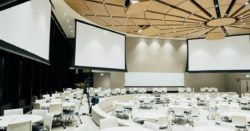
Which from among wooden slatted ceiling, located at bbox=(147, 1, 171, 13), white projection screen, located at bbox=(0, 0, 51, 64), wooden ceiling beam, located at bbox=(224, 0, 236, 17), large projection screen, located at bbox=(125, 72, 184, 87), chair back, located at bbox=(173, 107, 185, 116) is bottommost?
chair back, located at bbox=(173, 107, 185, 116)

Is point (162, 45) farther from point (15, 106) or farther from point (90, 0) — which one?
point (15, 106)

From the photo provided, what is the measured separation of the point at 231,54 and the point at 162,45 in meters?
5.70

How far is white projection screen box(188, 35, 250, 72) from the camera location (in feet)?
50.3

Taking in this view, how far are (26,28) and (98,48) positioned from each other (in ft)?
21.9

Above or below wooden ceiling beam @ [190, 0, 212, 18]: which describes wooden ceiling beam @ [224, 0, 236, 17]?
above

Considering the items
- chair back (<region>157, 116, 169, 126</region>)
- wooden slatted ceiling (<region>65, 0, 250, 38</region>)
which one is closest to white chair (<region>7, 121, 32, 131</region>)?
chair back (<region>157, 116, 169, 126</region>)

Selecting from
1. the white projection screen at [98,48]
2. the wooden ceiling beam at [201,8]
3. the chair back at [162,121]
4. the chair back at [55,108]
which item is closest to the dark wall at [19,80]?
the chair back at [55,108]

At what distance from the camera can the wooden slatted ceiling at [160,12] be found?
8.59m

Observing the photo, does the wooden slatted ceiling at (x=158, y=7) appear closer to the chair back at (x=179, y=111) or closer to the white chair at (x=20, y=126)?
→ the chair back at (x=179, y=111)

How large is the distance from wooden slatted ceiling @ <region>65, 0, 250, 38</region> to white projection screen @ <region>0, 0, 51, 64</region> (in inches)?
73.1

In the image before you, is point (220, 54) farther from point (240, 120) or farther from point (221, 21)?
point (240, 120)

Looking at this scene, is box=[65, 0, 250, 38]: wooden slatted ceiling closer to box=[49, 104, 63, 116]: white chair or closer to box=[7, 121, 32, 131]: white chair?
box=[49, 104, 63, 116]: white chair

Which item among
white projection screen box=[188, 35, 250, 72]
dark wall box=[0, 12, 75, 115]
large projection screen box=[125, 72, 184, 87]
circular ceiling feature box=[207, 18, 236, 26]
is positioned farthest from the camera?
large projection screen box=[125, 72, 184, 87]

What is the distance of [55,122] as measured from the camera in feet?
24.6
